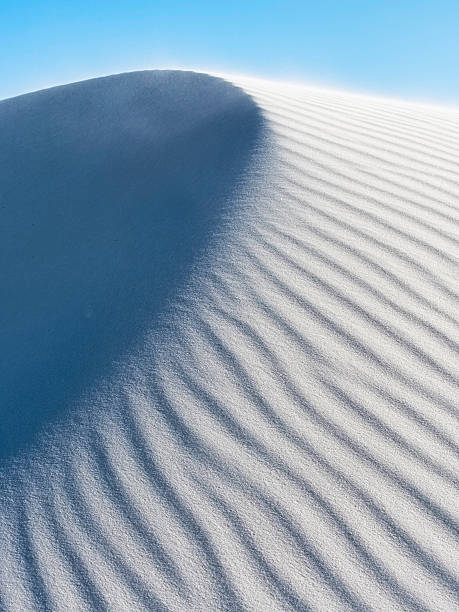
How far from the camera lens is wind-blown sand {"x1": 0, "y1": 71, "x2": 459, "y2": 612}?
2090mm

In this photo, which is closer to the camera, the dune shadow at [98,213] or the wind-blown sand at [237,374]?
the wind-blown sand at [237,374]

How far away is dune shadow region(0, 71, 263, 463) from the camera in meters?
2.96

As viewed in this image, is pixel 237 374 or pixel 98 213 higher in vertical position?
pixel 98 213

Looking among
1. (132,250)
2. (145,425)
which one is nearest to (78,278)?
(132,250)

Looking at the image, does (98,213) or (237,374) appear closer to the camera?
(237,374)

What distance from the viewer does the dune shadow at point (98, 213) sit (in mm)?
2959

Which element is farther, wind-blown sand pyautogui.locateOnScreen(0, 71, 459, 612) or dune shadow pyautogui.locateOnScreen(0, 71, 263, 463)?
dune shadow pyautogui.locateOnScreen(0, 71, 263, 463)

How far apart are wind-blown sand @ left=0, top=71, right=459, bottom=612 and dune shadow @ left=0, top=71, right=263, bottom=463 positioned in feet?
0.05

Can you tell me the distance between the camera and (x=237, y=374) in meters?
2.62

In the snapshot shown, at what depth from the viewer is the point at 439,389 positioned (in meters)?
2.56

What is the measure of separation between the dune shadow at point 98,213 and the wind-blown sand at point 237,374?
0.05 feet

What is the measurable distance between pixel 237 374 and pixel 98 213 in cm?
175

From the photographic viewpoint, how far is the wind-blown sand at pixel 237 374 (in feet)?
6.86

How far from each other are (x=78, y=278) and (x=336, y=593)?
209 cm
